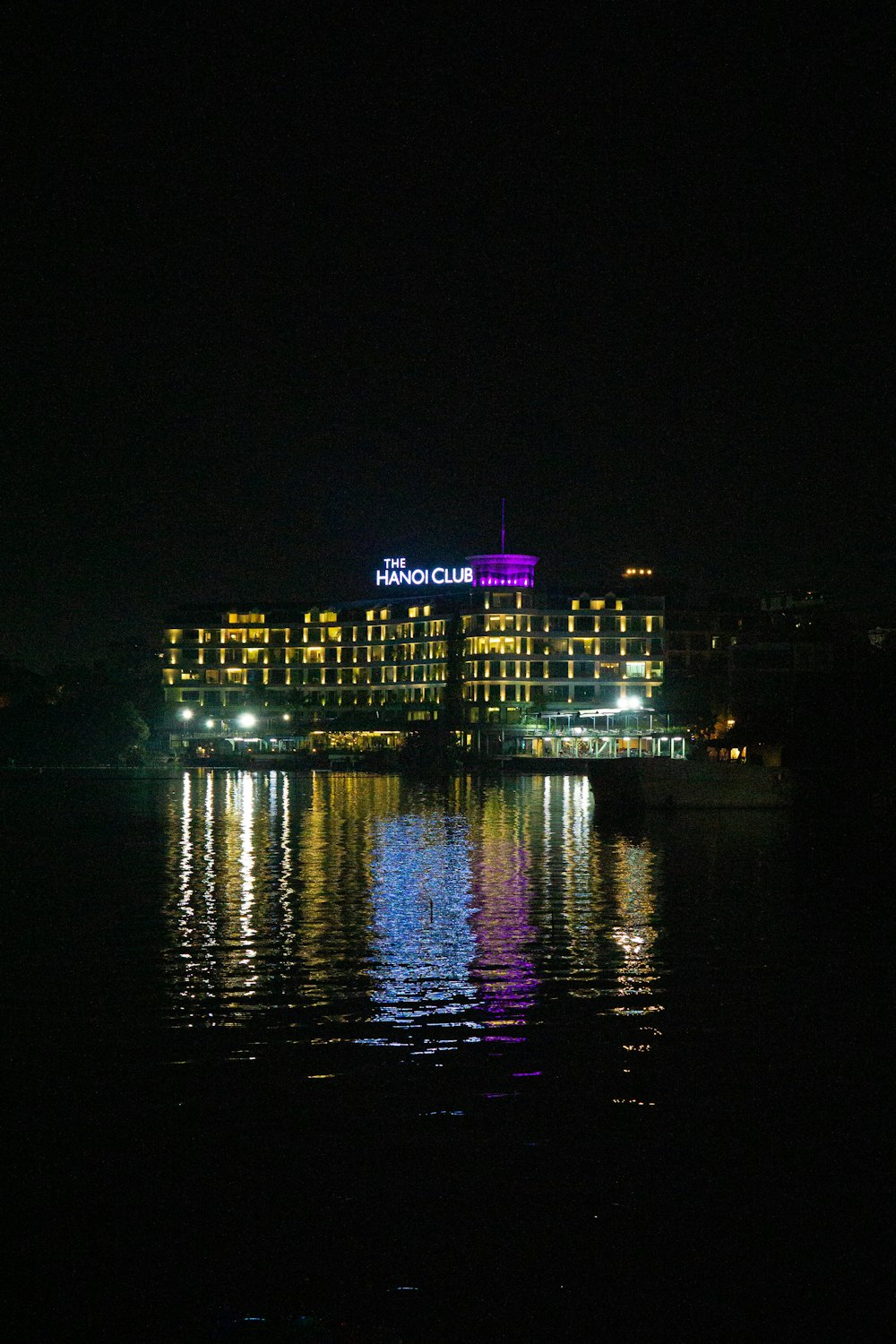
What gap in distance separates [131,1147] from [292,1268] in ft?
15.1

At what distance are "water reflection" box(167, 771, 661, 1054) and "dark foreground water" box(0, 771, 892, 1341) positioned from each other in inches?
6.5

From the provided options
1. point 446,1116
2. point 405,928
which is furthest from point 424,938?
point 446,1116

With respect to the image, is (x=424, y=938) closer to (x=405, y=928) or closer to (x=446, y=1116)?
(x=405, y=928)

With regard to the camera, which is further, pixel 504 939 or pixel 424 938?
pixel 424 938

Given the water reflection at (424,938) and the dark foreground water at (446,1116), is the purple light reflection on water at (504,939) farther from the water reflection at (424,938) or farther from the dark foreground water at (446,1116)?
the water reflection at (424,938)

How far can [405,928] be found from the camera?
3925 centimetres

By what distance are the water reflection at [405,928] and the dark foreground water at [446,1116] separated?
16cm

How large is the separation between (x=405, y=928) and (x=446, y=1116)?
1864 cm

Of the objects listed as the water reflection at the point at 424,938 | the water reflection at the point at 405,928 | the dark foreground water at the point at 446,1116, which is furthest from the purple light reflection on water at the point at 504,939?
the water reflection at the point at 424,938

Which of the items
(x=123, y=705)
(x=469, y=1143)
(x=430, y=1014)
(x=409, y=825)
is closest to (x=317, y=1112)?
(x=469, y=1143)

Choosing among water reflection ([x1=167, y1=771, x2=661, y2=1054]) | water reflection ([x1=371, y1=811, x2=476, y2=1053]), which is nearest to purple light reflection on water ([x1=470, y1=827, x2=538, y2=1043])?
water reflection ([x1=167, y1=771, x2=661, y2=1054])

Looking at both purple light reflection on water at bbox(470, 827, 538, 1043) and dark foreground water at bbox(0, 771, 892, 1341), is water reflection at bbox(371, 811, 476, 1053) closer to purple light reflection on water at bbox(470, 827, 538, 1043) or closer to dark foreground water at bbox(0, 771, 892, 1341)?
dark foreground water at bbox(0, 771, 892, 1341)

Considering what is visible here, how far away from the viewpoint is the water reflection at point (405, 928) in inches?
1093

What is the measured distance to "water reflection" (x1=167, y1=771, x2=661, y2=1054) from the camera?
27.8m
